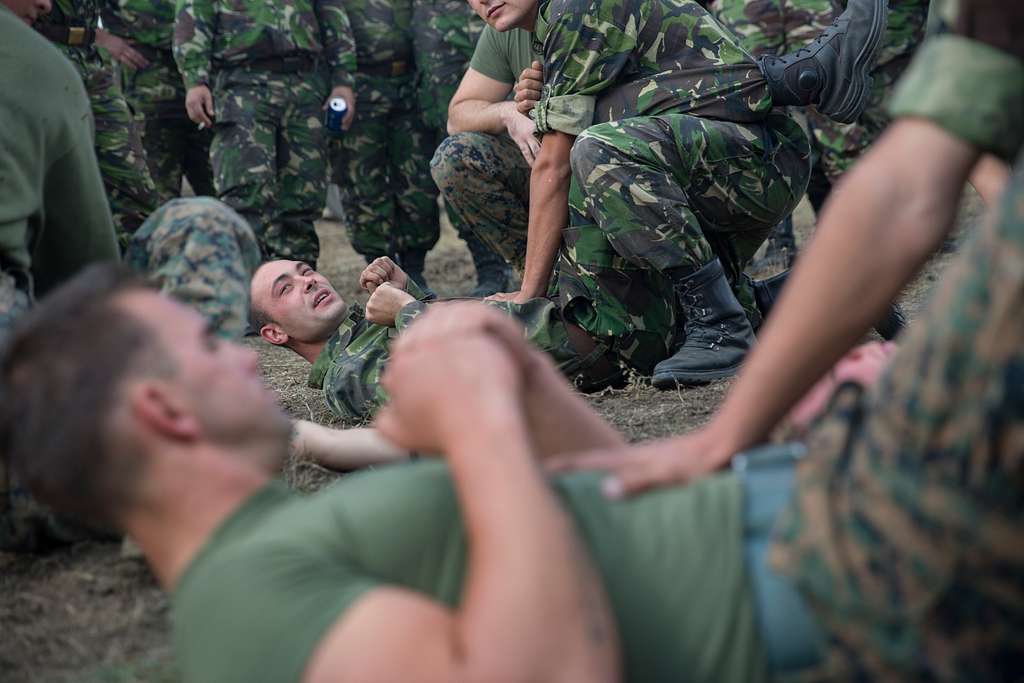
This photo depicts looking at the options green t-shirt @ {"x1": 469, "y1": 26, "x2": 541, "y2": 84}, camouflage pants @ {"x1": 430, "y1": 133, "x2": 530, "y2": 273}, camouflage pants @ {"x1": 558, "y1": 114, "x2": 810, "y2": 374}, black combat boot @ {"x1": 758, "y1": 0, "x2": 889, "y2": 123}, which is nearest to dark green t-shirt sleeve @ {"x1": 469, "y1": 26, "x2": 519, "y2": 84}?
green t-shirt @ {"x1": 469, "y1": 26, "x2": 541, "y2": 84}

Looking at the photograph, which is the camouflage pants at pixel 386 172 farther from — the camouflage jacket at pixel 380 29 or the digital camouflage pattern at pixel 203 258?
the digital camouflage pattern at pixel 203 258

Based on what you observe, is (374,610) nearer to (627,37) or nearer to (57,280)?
(57,280)

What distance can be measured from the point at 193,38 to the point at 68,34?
4.48ft

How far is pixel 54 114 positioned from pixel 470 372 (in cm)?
177

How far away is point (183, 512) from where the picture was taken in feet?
5.14

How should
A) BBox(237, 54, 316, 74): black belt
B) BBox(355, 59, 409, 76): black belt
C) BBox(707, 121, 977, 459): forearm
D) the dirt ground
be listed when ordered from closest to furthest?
BBox(707, 121, 977, 459): forearm
the dirt ground
BBox(237, 54, 316, 74): black belt
BBox(355, 59, 409, 76): black belt

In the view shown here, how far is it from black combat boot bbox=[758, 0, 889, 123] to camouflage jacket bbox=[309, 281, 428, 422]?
4.99ft

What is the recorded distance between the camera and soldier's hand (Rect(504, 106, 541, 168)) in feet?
15.8

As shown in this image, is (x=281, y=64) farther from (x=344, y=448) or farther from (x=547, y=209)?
(x=344, y=448)

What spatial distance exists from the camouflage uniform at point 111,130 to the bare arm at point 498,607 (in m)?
4.08

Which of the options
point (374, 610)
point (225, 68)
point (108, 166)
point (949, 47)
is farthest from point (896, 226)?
point (225, 68)

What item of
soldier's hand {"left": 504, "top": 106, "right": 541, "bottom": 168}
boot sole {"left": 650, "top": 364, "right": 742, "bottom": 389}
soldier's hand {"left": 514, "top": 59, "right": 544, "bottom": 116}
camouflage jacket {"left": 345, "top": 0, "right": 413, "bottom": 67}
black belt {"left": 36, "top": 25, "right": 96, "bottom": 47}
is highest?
soldier's hand {"left": 514, "top": 59, "right": 544, "bottom": 116}

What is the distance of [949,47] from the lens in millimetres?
1482

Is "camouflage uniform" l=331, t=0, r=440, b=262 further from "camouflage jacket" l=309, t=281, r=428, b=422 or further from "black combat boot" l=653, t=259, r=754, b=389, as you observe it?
"black combat boot" l=653, t=259, r=754, b=389
